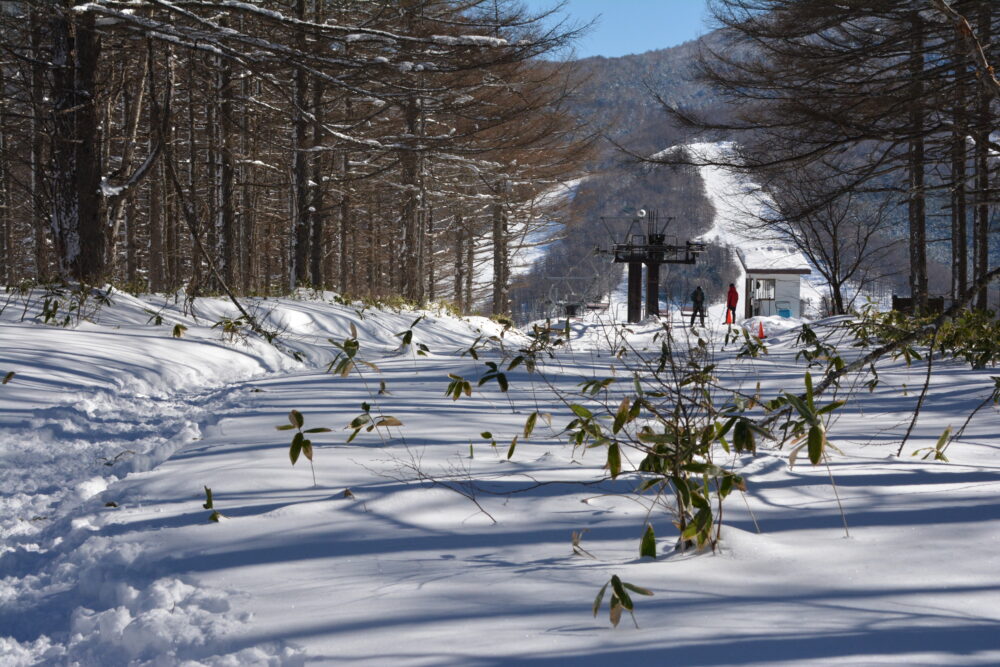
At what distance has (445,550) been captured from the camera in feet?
6.18

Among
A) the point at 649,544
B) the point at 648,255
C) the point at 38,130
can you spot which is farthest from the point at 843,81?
the point at 648,255

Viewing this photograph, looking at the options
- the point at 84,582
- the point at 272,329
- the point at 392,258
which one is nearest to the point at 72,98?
the point at 272,329

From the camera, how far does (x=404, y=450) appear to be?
300 cm

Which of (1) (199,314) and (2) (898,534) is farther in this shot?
(1) (199,314)

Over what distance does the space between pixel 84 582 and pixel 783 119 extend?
8.18 metres

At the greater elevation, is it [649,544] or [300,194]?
[300,194]

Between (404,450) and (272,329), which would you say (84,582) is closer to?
A: (404,450)

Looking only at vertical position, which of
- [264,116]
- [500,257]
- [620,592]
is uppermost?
[264,116]

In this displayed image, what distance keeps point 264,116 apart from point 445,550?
407 inches

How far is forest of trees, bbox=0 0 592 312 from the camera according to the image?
6188mm

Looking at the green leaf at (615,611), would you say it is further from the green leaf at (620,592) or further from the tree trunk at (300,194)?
the tree trunk at (300,194)

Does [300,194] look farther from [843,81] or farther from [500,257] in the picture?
[500,257]

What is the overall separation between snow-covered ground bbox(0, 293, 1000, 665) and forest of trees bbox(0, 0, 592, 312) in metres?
2.54

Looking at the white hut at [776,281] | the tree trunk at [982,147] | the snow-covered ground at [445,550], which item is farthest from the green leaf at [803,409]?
the white hut at [776,281]
